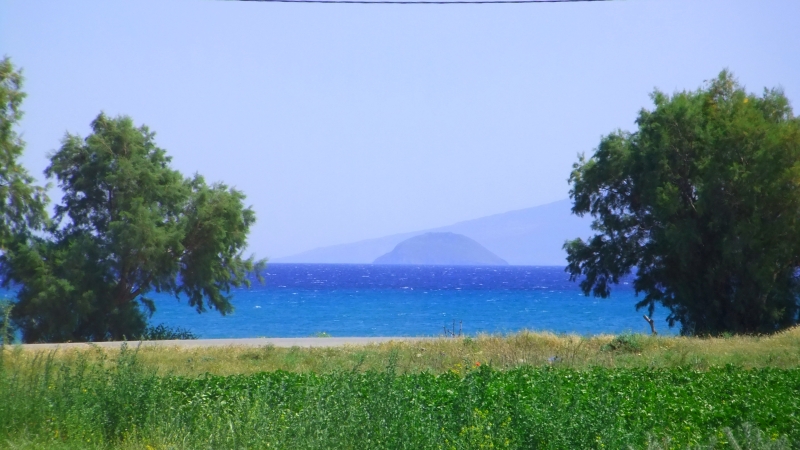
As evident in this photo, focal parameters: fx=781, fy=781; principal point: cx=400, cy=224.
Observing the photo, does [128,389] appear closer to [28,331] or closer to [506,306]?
[28,331]

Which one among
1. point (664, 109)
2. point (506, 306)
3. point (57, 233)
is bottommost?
point (506, 306)

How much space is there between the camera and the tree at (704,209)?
27109 millimetres

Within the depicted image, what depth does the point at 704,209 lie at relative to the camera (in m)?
28.2

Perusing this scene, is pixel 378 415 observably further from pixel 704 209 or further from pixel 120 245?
pixel 120 245

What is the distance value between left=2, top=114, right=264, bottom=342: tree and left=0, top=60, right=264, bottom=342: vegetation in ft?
0.14

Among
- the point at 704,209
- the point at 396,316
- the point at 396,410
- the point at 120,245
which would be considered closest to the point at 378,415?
the point at 396,410

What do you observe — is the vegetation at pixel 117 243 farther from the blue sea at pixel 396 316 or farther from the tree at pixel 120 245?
the blue sea at pixel 396 316

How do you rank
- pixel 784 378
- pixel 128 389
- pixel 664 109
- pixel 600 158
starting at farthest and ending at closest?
pixel 600 158, pixel 664 109, pixel 784 378, pixel 128 389

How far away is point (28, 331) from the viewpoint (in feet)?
104

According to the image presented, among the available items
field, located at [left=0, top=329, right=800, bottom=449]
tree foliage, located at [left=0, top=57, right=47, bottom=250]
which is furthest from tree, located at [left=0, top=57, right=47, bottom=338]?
field, located at [left=0, top=329, right=800, bottom=449]

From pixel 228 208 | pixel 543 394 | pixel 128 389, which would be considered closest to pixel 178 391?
pixel 128 389

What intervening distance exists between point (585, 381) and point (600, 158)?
2191 cm

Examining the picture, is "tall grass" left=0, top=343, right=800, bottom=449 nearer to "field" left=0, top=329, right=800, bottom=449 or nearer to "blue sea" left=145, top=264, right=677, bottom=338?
"field" left=0, top=329, right=800, bottom=449

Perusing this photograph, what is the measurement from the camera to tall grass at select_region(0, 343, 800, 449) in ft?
24.4
